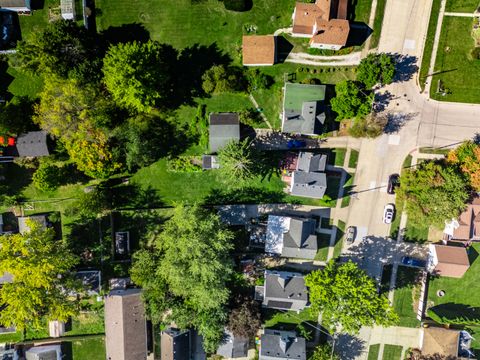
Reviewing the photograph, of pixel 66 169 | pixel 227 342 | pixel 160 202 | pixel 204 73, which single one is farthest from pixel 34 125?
pixel 227 342

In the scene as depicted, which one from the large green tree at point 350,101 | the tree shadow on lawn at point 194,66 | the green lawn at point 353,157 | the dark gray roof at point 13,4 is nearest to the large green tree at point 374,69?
the large green tree at point 350,101

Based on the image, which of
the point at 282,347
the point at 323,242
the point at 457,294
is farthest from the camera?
the point at 457,294

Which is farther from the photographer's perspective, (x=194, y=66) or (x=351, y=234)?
(x=351, y=234)

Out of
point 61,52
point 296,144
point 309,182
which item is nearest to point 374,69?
point 296,144

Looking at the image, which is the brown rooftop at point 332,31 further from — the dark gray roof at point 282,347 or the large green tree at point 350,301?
the dark gray roof at point 282,347

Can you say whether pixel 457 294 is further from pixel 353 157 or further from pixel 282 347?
pixel 282 347

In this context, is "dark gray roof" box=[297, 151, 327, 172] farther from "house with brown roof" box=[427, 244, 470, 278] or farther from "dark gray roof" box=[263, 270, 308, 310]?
"house with brown roof" box=[427, 244, 470, 278]

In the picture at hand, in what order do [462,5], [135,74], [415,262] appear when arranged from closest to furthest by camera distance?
1. [135,74]
2. [462,5]
3. [415,262]
